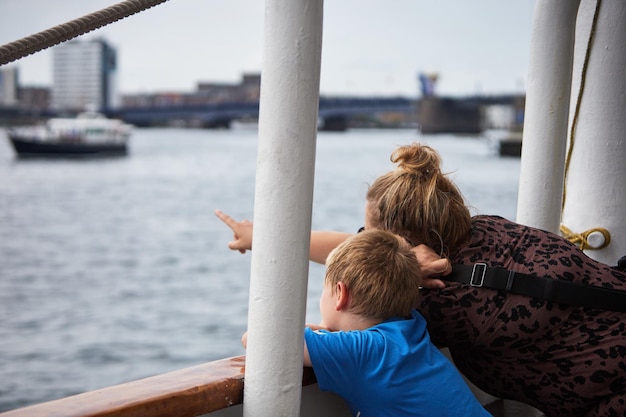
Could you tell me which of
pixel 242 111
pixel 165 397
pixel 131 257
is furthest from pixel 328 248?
pixel 242 111

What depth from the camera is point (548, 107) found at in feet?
8.40

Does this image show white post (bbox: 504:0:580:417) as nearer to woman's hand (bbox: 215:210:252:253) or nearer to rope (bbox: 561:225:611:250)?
rope (bbox: 561:225:611:250)

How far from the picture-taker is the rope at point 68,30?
141 cm

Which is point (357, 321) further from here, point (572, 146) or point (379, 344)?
point (572, 146)

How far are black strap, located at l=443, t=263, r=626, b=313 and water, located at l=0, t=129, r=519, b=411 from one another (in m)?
0.74

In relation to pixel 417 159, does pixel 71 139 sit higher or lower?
lower

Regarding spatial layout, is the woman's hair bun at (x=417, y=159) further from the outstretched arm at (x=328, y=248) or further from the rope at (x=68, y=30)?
the rope at (x=68, y=30)

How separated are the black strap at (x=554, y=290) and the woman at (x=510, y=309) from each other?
0.05 ft

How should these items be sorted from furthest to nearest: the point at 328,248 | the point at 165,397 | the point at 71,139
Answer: the point at 71,139
the point at 328,248
the point at 165,397

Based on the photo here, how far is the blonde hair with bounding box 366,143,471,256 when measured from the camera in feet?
6.43

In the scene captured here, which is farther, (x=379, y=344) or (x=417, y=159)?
(x=417, y=159)

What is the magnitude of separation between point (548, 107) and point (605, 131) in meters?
0.43

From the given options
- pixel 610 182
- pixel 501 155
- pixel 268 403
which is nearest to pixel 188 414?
pixel 268 403

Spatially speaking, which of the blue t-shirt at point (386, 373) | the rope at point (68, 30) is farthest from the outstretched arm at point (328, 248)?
the rope at point (68, 30)
